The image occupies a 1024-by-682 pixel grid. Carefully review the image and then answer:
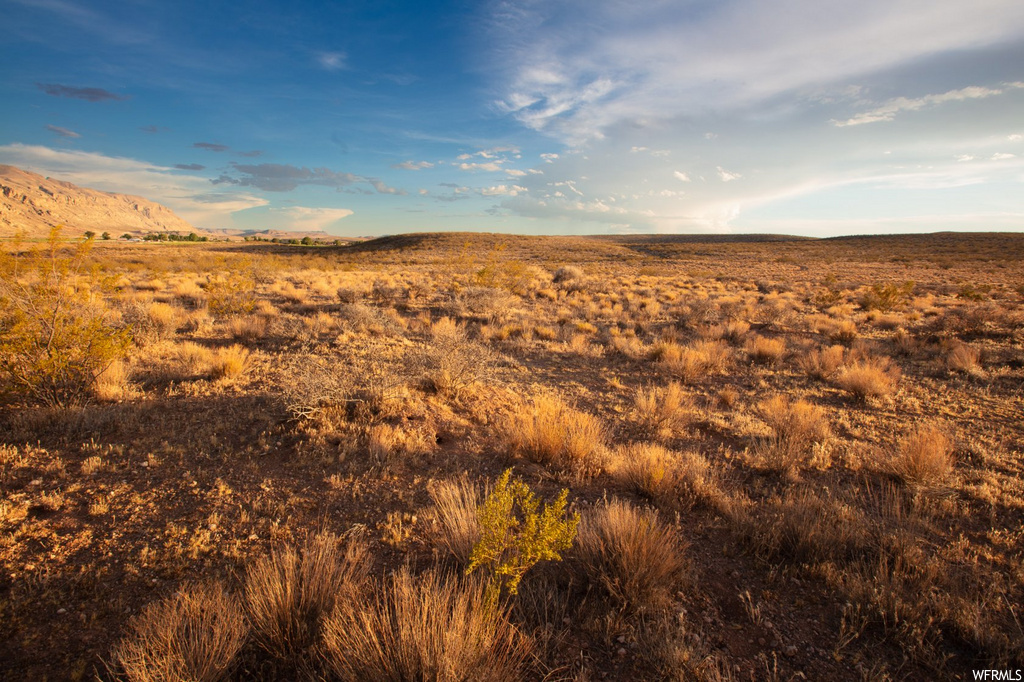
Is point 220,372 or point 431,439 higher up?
point 220,372

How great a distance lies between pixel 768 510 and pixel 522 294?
14.7 m

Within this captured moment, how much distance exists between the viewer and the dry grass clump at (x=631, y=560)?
2725mm

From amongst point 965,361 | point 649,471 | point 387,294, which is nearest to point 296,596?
point 649,471

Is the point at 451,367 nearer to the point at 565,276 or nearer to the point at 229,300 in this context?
the point at 229,300

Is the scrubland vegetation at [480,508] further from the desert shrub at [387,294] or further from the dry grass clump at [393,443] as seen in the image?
the desert shrub at [387,294]

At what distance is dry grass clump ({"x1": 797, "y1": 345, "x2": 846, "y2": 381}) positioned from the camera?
8195 mm

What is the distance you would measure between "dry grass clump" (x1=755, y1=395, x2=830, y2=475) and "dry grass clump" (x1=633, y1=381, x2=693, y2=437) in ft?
3.51

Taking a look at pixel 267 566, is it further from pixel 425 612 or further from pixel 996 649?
pixel 996 649

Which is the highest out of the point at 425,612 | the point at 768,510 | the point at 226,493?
the point at 425,612

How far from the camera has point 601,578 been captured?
2.79m

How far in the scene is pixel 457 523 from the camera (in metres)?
3.20

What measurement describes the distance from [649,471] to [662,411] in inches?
92.9

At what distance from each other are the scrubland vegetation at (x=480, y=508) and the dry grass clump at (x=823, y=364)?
3.4 inches

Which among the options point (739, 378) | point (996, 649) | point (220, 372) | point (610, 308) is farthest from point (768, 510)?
point (610, 308)
